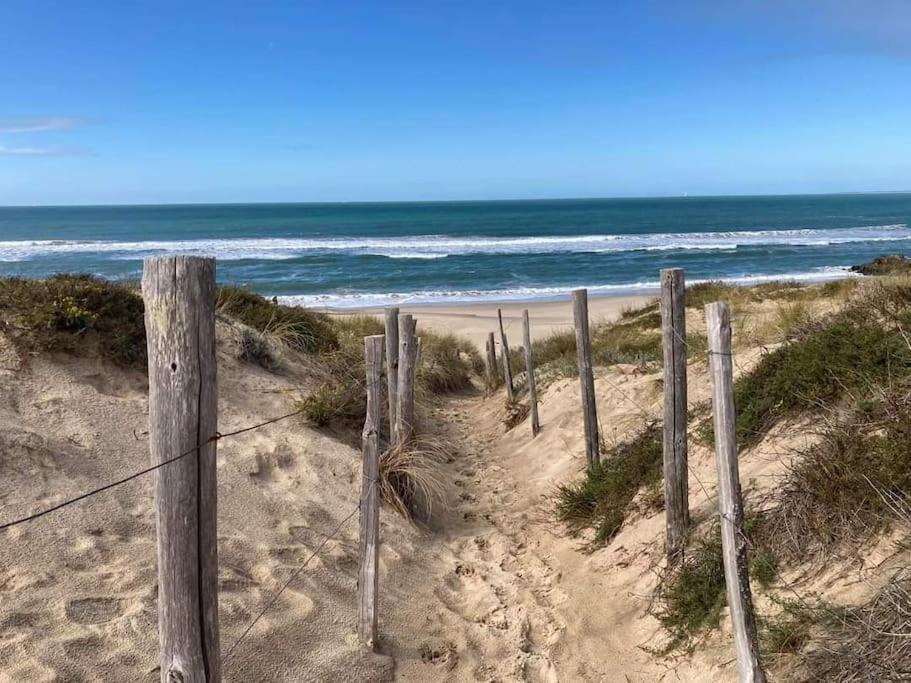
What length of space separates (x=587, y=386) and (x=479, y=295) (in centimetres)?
2251

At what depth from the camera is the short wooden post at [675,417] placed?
16.5ft

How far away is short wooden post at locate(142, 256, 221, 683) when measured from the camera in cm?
244

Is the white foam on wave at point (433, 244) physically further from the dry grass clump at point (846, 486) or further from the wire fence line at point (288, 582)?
the dry grass clump at point (846, 486)

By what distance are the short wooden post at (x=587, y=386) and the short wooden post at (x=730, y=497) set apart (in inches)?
134

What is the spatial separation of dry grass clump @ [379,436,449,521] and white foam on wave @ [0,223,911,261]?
37.3m

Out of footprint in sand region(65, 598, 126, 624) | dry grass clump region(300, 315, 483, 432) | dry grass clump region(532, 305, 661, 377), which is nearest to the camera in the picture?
footprint in sand region(65, 598, 126, 624)

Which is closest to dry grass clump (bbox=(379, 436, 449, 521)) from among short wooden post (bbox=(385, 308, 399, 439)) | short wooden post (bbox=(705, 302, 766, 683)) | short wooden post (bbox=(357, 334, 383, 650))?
short wooden post (bbox=(385, 308, 399, 439))

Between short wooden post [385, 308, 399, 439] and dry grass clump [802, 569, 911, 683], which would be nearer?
dry grass clump [802, 569, 911, 683]

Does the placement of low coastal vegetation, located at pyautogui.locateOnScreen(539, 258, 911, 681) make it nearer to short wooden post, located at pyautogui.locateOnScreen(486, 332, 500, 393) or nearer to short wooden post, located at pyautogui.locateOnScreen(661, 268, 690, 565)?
short wooden post, located at pyautogui.locateOnScreen(661, 268, 690, 565)

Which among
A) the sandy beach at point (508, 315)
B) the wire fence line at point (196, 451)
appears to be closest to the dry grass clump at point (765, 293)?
the sandy beach at point (508, 315)

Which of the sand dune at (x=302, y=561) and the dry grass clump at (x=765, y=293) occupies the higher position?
the dry grass clump at (x=765, y=293)

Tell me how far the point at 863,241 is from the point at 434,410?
51.8 meters

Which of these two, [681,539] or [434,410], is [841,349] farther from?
[434,410]

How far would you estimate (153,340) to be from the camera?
8.16 feet
